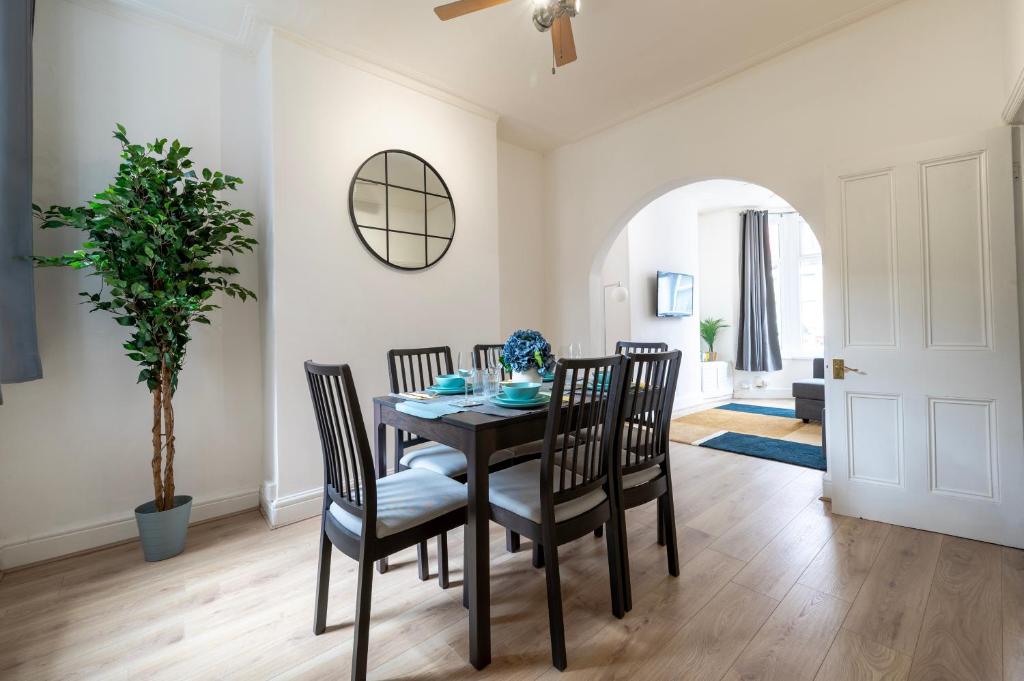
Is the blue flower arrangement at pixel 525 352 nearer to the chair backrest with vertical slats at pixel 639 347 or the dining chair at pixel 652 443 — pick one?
the dining chair at pixel 652 443

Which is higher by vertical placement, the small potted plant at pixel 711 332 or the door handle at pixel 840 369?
the small potted plant at pixel 711 332

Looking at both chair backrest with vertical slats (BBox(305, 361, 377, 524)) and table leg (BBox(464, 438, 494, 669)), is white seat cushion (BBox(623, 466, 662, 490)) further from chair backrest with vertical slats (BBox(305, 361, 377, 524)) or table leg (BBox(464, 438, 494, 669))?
chair backrest with vertical slats (BBox(305, 361, 377, 524))

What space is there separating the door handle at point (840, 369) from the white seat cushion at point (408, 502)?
2.38m

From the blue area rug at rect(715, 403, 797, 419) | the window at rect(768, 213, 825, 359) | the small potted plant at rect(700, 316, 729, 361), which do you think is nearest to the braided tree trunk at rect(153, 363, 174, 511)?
the blue area rug at rect(715, 403, 797, 419)

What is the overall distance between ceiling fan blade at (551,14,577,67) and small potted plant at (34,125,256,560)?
6.20 ft

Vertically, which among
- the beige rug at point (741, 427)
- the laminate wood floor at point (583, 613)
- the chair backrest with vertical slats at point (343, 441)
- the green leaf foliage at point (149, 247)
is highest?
the green leaf foliage at point (149, 247)

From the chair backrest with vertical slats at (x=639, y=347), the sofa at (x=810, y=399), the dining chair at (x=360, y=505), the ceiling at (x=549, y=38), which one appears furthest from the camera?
the sofa at (x=810, y=399)

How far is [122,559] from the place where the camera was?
90.4 inches

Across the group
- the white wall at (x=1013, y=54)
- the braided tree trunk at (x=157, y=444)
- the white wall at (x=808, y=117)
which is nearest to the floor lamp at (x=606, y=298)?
the white wall at (x=808, y=117)

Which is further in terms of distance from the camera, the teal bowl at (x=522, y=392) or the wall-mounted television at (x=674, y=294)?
the wall-mounted television at (x=674, y=294)

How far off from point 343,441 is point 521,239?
3.33 metres

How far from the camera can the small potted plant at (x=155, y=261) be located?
212 cm

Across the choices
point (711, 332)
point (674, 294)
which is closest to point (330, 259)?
point (674, 294)

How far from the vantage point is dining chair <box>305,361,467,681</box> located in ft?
4.64
